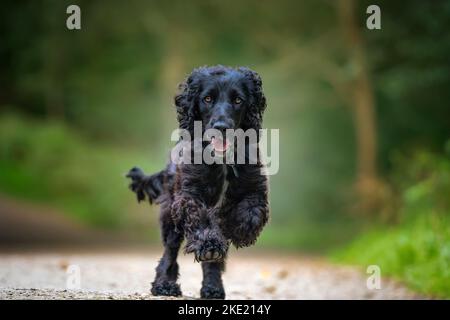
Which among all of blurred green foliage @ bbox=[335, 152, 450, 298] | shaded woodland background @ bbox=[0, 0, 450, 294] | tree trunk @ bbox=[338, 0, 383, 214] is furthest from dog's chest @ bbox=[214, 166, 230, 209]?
tree trunk @ bbox=[338, 0, 383, 214]

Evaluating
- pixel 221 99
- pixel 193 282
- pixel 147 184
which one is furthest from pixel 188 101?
pixel 193 282

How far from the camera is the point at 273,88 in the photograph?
2128 cm

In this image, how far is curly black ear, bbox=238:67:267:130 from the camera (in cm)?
622

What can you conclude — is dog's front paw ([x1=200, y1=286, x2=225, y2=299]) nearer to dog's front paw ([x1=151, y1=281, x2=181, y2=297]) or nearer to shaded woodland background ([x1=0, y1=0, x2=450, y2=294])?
dog's front paw ([x1=151, y1=281, x2=181, y2=297])

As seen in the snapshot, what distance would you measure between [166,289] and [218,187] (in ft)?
3.58

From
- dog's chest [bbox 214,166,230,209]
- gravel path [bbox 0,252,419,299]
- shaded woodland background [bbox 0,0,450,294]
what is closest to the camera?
dog's chest [bbox 214,166,230,209]

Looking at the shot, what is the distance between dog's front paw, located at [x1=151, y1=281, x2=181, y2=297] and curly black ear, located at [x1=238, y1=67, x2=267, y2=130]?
5.16ft

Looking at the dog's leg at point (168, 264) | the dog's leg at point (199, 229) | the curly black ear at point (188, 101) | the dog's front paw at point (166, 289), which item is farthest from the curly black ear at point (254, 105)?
the dog's front paw at point (166, 289)

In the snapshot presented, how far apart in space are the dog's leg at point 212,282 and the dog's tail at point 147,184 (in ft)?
3.60

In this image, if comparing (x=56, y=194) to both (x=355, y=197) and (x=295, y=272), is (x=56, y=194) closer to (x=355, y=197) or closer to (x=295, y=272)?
(x=355, y=197)

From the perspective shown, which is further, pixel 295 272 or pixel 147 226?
pixel 147 226

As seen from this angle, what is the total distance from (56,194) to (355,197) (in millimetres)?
9475

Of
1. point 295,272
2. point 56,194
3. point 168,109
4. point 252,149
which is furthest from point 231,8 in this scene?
point 252,149
